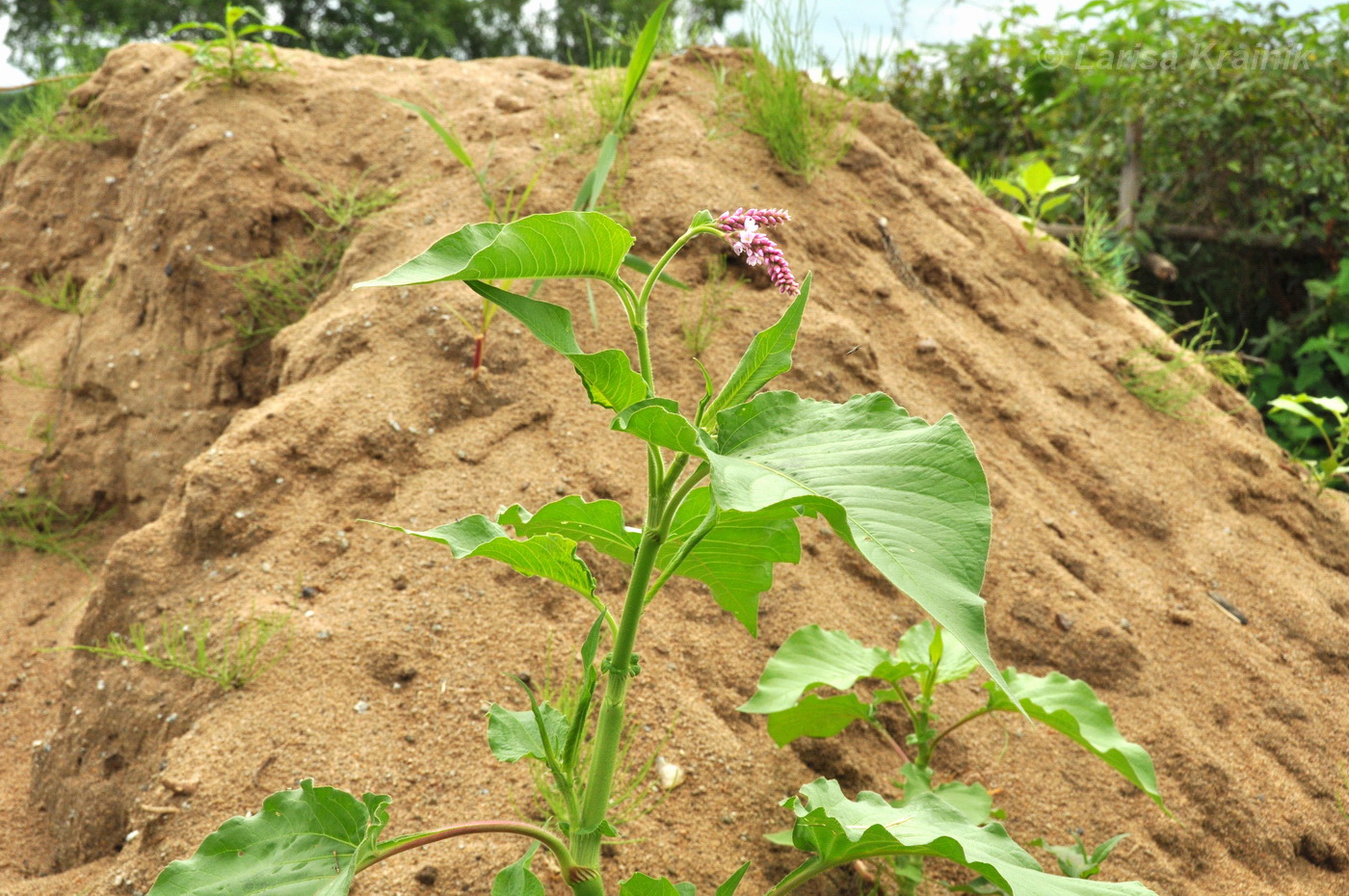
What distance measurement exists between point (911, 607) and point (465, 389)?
3.87 feet

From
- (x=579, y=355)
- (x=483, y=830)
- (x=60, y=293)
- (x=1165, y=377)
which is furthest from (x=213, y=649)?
(x=1165, y=377)

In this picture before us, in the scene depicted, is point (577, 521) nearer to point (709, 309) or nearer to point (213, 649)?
point (213, 649)

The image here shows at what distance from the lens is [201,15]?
41.4 ft

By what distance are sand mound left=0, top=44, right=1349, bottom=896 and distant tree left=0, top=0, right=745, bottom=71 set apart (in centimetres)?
900

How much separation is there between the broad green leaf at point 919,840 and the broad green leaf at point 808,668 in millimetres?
299

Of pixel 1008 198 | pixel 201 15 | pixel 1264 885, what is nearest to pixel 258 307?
pixel 1264 885

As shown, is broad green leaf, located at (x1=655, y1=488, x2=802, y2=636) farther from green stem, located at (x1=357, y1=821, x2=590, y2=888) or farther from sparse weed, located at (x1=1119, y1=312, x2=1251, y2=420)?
sparse weed, located at (x1=1119, y1=312, x2=1251, y2=420)

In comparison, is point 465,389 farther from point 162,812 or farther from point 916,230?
point 916,230

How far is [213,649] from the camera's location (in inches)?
71.6

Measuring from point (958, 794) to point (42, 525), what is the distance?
9.14ft

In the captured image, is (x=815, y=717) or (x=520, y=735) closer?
A: (x=520, y=735)

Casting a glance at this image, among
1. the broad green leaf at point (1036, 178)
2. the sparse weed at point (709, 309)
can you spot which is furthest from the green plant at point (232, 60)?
the broad green leaf at point (1036, 178)

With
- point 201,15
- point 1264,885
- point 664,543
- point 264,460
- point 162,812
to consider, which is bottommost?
point 1264,885

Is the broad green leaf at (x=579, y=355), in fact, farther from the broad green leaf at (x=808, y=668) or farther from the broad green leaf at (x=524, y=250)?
the broad green leaf at (x=808, y=668)
